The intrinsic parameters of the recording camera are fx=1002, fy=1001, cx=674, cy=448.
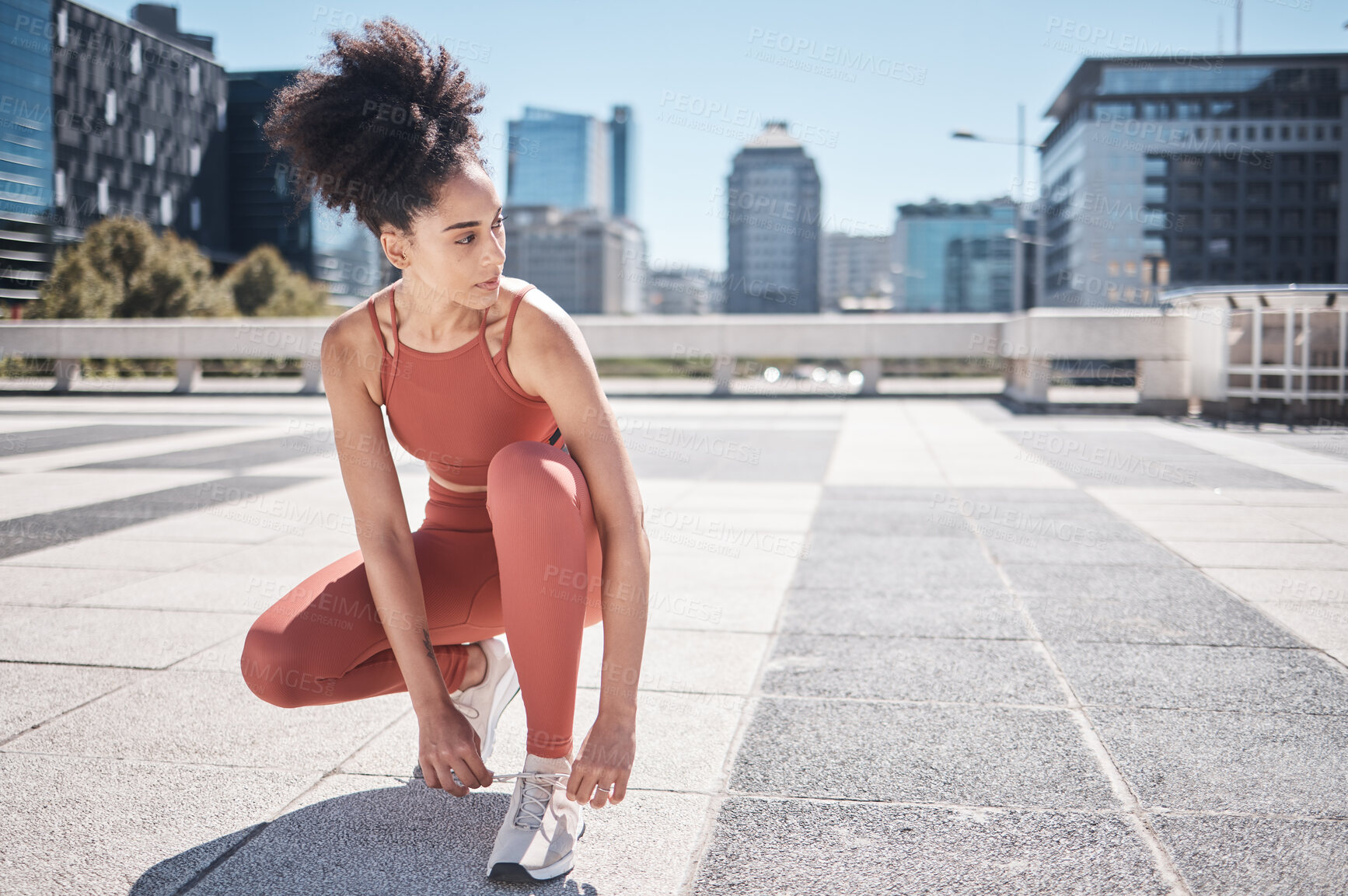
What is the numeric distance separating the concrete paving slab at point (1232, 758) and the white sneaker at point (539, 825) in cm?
131

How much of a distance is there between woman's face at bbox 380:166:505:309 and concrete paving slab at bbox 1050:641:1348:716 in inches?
85.5

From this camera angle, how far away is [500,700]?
2.42 m

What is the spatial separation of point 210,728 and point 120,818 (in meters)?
0.59

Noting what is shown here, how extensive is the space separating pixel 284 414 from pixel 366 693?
41.6 feet

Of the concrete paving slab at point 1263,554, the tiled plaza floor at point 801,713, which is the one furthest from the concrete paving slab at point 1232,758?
the concrete paving slab at point 1263,554

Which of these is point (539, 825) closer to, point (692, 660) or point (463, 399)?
point (463, 399)

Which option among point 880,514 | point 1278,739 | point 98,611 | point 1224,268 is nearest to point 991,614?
point 1278,739

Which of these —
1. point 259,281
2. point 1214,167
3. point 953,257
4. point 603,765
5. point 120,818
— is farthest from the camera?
point 953,257

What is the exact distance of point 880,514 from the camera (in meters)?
6.27

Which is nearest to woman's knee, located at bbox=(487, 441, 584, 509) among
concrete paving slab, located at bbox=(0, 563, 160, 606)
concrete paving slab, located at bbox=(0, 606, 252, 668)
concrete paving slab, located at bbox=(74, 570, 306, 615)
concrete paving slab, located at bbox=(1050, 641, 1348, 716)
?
concrete paving slab, located at bbox=(1050, 641, 1348, 716)

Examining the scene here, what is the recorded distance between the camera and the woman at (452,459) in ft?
6.23

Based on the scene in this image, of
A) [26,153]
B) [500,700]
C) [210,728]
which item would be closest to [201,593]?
[210,728]

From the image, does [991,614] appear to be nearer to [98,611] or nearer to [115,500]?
[98,611]

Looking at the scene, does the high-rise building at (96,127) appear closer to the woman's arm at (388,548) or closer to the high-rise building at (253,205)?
the high-rise building at (253,205)
